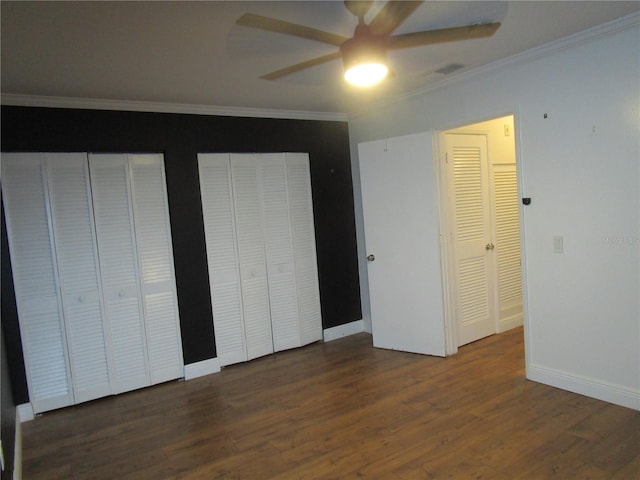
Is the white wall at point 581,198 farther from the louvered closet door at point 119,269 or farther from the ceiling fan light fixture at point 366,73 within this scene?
the louvered closet door at point 119,269

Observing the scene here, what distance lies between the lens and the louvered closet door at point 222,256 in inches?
157

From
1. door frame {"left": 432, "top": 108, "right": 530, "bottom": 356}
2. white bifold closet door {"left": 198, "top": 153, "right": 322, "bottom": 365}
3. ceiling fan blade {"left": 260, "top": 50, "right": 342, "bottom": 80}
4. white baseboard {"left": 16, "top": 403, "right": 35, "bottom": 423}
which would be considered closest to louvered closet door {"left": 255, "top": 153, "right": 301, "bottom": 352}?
white bifold closet door {"left": 198, "top": 153, "right": 322, "bottom": 365}

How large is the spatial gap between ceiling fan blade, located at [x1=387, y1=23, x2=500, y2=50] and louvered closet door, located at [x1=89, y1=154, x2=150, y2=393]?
2.66m

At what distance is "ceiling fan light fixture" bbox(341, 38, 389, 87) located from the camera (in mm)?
1853

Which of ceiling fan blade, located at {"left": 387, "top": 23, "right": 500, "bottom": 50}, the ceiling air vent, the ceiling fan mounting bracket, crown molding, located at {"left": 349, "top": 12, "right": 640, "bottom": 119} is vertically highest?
the ceiling air vent

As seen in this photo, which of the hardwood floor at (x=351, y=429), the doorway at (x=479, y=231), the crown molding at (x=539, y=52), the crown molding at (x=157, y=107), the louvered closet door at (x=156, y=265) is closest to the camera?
the hardwood floor at (x=351, y=429)

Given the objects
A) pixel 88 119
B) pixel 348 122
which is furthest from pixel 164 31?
pixel 348 122

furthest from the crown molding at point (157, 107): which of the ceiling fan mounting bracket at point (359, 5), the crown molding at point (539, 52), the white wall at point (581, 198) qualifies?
the ceiling fan mounting bracket at point (359, 5)

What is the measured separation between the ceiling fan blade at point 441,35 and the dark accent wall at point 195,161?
2.49 m

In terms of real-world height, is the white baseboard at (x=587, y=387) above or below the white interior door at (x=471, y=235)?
below

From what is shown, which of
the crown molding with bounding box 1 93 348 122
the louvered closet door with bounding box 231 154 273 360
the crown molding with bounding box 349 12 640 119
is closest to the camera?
the crown molding with bounding box 349 12 640 119

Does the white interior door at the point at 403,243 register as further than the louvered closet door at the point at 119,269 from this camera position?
Yes

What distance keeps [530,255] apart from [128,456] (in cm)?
313

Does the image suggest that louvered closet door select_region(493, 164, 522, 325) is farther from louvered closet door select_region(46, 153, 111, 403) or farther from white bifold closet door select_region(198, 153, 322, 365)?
louvered closet door select_region(46, 153, 111, 403)
